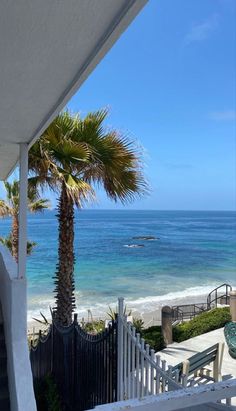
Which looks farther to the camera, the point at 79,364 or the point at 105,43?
the point at 79,364

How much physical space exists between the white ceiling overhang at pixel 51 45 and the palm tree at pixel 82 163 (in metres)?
3.15

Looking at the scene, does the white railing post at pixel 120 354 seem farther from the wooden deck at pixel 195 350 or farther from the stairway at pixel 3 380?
the wooden deck at pixel 195 350

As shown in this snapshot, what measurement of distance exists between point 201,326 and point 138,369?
660 cm

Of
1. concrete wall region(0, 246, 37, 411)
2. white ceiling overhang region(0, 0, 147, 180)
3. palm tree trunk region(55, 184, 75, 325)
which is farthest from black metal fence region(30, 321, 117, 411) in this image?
white ceiling overhang region(0, 0, 147, 180)

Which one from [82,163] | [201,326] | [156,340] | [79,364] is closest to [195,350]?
[156,340]

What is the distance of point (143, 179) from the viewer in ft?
22.4

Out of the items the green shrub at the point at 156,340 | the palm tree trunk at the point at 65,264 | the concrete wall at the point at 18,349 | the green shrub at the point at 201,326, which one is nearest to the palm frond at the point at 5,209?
the palm tree trunk at the point at 65,264

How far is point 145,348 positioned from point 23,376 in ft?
4.36

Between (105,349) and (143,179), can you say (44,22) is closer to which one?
(105,349)

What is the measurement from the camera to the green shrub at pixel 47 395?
18.3 feet

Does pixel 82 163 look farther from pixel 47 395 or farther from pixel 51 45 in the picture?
pixel 51 45

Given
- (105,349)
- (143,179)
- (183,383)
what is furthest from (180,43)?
(183,383)

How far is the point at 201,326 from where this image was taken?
10.1m

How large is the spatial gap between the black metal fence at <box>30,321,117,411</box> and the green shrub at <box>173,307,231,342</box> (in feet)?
13.8
